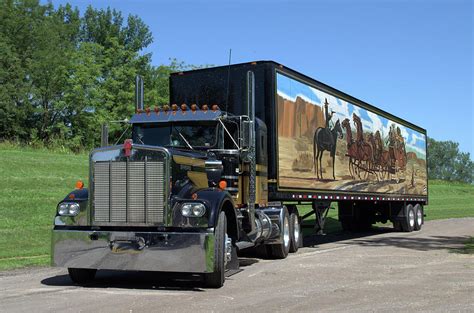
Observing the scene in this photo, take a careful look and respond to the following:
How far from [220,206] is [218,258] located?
77 cm

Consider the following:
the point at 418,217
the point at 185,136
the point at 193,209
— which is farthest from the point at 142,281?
the point at 418,217

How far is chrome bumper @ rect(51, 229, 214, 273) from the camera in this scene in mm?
8391

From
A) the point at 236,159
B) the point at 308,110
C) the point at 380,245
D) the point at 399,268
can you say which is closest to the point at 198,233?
the point at 236,159

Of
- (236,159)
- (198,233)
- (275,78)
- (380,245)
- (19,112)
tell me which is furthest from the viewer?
(19,112)

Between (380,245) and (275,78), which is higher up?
(275,78)

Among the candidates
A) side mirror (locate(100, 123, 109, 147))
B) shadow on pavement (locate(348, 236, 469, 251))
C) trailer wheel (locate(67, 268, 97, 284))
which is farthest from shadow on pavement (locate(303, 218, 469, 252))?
trailer wheel (locate(67, 268, 97, 284))

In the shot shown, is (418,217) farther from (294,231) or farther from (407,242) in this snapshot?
(294,231)

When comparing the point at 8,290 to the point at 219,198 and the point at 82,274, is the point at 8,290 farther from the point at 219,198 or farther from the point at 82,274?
the point at 219,198

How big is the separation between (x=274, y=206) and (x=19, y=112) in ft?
135

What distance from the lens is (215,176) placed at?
416 inches

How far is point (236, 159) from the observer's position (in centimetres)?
1095

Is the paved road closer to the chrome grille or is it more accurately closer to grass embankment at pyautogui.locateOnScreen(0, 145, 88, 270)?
the chrome grille

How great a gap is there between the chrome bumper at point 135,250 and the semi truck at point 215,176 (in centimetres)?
1

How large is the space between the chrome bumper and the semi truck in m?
0.01
